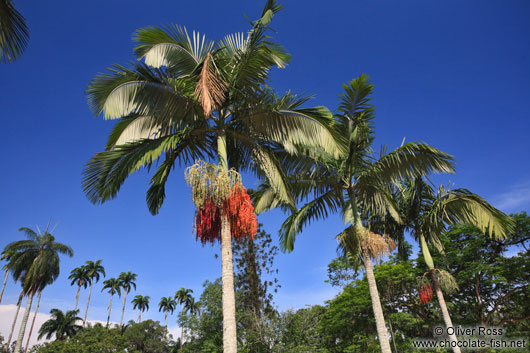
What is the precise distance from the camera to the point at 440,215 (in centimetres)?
1275

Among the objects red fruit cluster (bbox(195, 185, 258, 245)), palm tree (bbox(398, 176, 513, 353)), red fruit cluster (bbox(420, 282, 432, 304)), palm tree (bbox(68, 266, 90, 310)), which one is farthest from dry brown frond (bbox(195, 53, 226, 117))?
palm tree (bbox(68, 266, 90, 310))

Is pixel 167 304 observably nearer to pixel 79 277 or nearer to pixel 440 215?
pixel 79 277

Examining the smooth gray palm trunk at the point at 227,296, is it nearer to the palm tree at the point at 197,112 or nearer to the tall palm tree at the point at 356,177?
the palm tree at the point at 197,112

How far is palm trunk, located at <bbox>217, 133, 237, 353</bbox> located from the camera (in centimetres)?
531

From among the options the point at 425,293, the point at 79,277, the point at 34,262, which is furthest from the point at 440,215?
the point at 79,277

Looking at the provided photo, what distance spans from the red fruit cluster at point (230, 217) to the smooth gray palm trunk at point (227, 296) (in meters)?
0.18

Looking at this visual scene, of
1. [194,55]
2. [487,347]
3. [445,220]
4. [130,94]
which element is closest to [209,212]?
[130,94]

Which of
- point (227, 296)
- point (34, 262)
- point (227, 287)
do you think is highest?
point (34, 262)

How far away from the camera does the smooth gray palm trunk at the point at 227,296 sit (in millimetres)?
5297

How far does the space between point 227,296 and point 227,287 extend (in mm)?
172

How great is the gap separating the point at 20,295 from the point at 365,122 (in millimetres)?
38955

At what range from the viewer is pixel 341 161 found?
1041 centimetres

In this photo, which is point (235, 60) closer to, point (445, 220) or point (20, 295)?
point (445, 220)

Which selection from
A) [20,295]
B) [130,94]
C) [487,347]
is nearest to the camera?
[130,94]
